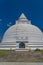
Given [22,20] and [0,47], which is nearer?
[0,47]

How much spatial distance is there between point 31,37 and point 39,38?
2.43 meters

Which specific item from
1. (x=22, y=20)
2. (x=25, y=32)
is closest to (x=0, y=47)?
(x=25, y=32)

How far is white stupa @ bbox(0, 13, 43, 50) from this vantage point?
62.6 metres

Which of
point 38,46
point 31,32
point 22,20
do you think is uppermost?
point 22,20

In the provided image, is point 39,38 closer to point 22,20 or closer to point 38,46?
point 38,46

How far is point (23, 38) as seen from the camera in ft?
209

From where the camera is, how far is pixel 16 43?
62.9 meters

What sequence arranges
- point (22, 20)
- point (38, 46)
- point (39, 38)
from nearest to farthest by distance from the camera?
point (38, 46) < point (39, 38) < point (22, 20)

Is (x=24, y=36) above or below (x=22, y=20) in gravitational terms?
below

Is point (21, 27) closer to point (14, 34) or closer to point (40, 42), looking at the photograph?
point (14, 34)

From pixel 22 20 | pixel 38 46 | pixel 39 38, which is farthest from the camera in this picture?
pixel 22 20

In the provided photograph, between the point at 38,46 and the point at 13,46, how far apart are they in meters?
6.64

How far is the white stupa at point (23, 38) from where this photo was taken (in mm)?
62625

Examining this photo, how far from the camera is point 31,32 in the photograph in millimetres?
65938
